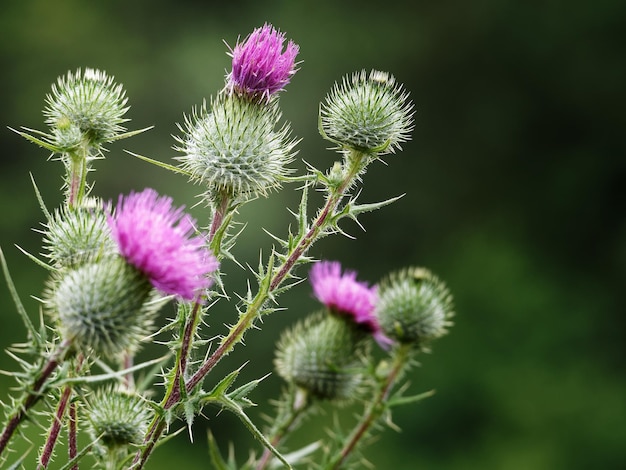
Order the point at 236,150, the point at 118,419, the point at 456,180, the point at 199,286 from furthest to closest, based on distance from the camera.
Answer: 1. the point at 456,180
2. the point at 236,150
3. the point at 118,419
4. the point at 199,286

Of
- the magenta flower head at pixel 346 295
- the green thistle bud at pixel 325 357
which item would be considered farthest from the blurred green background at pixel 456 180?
the green thistle bud at pixel 325 357

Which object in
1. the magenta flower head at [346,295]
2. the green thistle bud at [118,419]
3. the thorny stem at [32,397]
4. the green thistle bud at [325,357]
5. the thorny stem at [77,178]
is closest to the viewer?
the thorny stem at [32,397]

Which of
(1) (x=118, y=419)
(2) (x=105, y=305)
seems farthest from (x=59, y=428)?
(2) (x=105, y=305)

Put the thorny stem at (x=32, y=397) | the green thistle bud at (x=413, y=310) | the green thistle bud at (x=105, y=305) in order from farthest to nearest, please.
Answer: the green thistle bud at (x=413, y=310), the green thistle bud at (x=105, y=305), the thorny stem at (x=32, y=397)

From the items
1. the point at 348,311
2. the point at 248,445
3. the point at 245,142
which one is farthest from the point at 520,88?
the point at 245,142

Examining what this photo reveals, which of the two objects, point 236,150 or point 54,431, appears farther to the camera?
point 236,150

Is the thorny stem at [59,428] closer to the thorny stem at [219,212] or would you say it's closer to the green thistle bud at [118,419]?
the green thistle bud at [118,419]

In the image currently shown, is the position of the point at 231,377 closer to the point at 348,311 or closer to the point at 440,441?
the point at 348,311

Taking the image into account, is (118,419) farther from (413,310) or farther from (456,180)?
(456,180)
